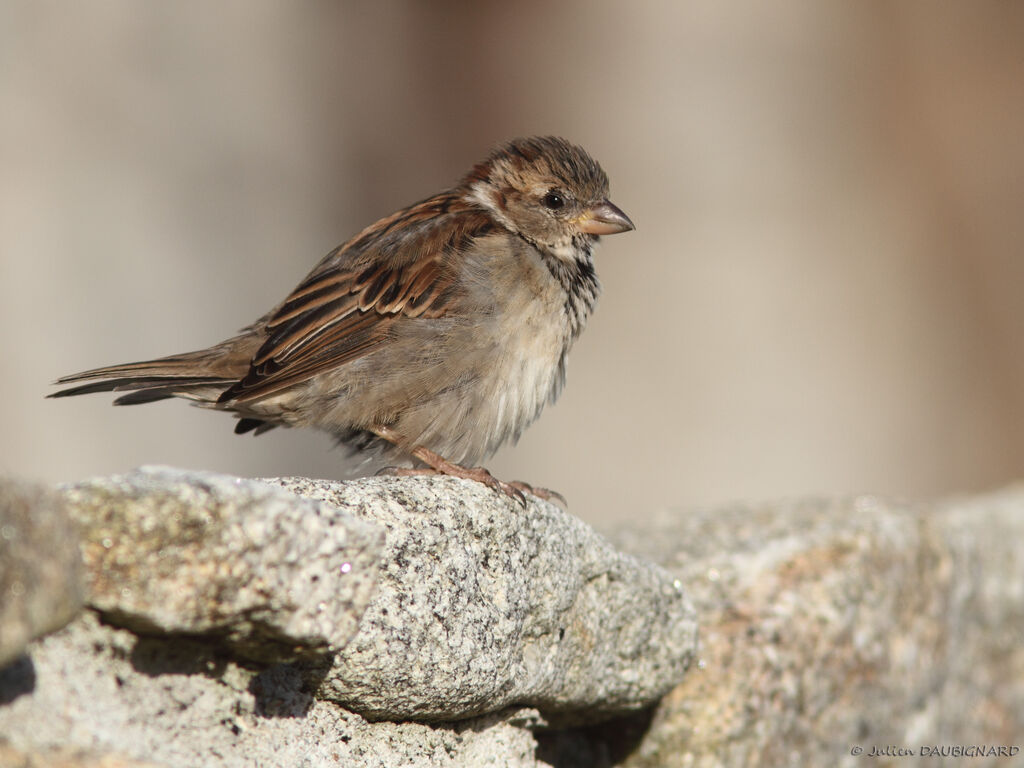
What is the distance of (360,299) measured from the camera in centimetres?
381

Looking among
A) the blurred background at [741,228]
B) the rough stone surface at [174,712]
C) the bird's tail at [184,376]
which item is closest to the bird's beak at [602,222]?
the bird's tail at [184,376]

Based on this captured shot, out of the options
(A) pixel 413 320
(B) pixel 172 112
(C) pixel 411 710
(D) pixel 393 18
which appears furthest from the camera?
(D) pixel 393 18

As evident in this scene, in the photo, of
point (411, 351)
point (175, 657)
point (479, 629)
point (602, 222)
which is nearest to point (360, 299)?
point (411, 351)

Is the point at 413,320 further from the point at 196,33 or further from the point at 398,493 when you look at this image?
the point at 196,33

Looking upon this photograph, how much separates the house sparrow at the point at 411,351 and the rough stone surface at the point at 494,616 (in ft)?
1.88

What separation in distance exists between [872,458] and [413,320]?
7701 millimetres

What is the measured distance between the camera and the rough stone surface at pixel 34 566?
56.6 inches

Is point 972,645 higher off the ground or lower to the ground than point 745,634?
higher

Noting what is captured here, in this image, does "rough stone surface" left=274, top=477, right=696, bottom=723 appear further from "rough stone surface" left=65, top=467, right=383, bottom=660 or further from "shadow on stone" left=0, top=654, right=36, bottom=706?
"shadow on stone" left=0, top=654, right=36, bottom=706

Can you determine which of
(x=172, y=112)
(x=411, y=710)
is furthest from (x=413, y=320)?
(x=172, y=112)

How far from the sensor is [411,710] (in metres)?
2.32

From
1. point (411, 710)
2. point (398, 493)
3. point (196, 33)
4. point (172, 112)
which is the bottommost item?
point (411, 710)

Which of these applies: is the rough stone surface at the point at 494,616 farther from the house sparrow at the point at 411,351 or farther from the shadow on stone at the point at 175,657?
the house sparrow at the point at 411,351

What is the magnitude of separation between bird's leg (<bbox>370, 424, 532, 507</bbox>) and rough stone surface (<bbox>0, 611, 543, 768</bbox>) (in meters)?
0.61
